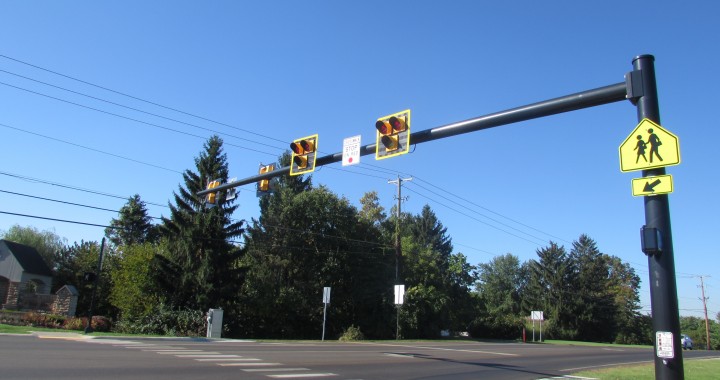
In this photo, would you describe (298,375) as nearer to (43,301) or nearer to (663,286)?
(663,286)

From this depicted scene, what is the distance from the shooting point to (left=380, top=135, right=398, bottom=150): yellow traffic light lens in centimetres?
1060

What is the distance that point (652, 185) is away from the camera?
6.12 metres

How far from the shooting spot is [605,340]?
7350 cm

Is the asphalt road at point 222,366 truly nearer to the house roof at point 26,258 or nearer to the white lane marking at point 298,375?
the white lane marking at point 298,375

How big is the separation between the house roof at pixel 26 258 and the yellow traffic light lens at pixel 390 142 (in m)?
48.5

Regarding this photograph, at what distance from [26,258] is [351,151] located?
49306 mm

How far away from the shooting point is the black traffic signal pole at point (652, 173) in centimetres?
574

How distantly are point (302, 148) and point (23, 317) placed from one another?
26.4 meters

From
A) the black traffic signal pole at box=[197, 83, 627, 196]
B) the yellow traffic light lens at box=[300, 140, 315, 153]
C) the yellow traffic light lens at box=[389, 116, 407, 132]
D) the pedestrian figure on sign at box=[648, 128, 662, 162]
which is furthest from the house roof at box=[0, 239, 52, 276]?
the pedestrian figure on sign at box=[648, 128, 662, 162]

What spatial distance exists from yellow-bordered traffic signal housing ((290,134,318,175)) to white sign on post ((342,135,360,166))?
97cm

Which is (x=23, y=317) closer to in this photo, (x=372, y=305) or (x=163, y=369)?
(x=163, y=369)

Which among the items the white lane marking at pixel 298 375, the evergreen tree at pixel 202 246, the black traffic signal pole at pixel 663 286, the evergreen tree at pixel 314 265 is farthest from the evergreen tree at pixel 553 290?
the black traffic signal pole at pixel 663 286

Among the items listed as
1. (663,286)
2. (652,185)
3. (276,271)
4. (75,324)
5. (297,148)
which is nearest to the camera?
(663,286)

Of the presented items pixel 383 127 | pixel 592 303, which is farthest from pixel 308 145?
pixel 592 303
